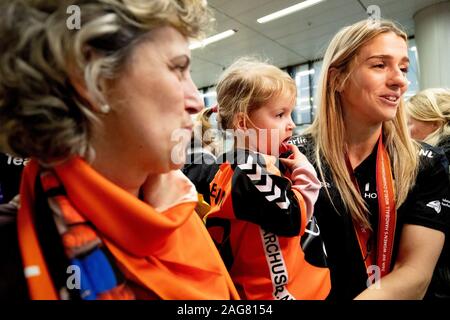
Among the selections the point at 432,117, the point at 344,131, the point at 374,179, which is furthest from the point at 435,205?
the point at 432,117

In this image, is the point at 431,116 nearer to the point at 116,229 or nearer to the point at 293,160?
the point at 293,160

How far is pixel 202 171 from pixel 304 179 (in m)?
0.45

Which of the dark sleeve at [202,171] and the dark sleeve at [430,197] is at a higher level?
the dark sleeve at [202,171]

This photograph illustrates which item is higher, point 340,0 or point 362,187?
point 340,0

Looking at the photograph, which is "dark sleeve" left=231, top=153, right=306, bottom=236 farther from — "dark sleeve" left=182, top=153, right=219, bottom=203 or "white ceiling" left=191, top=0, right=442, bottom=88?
"white ceiling" left=191, top=0, right=442, bottom=88

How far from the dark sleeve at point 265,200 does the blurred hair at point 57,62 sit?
20.5 inches

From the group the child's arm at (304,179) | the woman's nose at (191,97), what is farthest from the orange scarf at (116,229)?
the child's arm at (304,179)

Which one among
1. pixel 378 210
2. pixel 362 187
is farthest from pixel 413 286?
pixel 362 187

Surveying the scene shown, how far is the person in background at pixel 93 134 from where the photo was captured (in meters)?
0.57

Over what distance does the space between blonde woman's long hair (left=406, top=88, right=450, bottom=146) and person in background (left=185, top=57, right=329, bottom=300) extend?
140cm

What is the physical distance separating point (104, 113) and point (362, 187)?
1039 millimetres

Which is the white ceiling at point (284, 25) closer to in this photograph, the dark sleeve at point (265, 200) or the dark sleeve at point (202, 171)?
the dark sleeve at point (202, 171)

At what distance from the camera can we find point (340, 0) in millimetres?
4703

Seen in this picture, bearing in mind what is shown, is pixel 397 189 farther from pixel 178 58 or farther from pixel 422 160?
pixel 178 58
